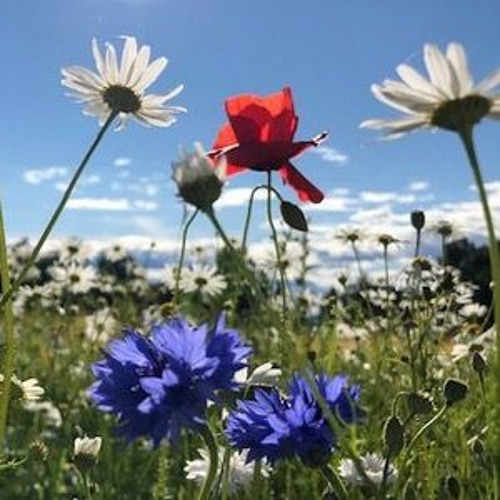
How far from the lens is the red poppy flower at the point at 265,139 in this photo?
1.23m

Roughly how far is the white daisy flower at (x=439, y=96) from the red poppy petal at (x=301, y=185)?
371 mm

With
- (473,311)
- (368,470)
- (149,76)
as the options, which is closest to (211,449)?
(368,470)

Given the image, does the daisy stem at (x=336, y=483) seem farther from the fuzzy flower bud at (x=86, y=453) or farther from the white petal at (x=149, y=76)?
the white petal at (x=149, y=76)

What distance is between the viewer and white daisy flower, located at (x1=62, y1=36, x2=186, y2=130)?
142 centimetres

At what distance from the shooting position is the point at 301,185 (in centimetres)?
130

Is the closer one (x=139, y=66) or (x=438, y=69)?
(x=438, y=69)

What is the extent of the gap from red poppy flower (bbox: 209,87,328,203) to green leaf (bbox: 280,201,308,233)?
3.8 inches

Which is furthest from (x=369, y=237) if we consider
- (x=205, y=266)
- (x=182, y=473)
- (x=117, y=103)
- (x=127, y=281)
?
(x=127, y=281)

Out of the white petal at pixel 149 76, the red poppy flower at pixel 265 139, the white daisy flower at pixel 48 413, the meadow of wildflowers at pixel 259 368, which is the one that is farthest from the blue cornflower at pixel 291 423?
the white daisy flower at pixel 48 413

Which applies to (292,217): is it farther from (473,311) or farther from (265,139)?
(473,311)

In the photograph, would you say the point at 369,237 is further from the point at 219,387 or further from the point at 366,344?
the point at 219,387

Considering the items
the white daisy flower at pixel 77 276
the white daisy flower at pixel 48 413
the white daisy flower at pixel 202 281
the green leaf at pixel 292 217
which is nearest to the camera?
the green leaf at pixel 292 217

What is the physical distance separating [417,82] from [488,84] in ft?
0.19

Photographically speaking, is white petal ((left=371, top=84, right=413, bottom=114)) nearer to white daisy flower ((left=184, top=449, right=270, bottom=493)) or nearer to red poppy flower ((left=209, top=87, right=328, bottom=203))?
red poppy flower ((left=209, top=87, right=328, bottom=203))
